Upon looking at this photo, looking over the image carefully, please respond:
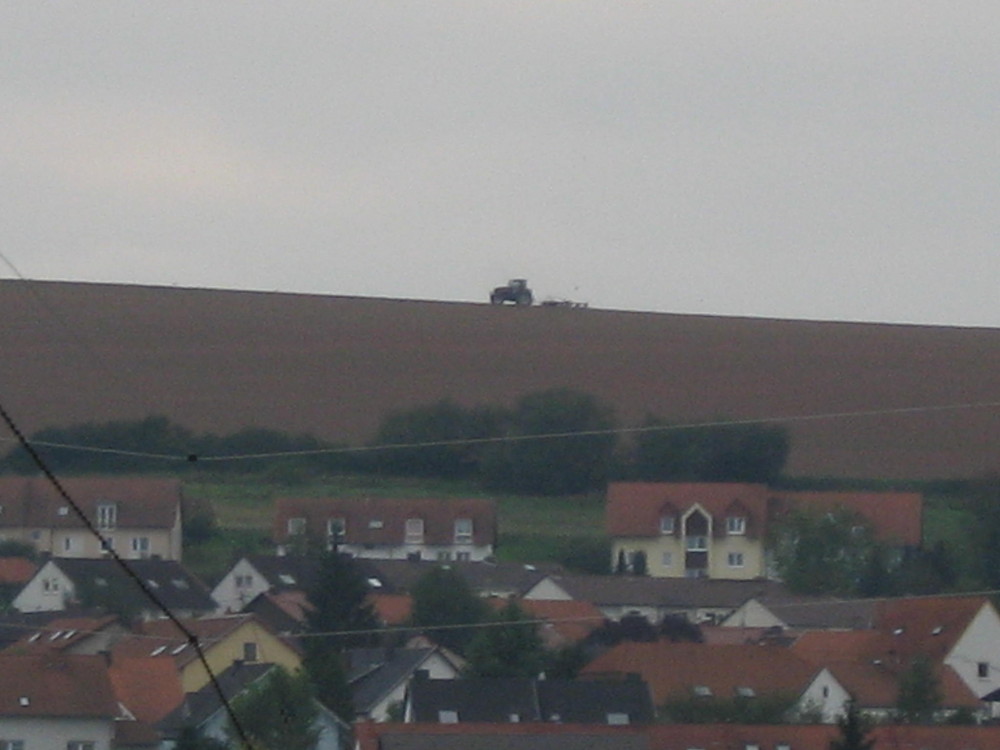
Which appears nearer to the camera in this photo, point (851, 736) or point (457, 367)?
point (851, 736)

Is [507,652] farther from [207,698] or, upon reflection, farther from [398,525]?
[398,525]

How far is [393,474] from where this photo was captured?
6381cm

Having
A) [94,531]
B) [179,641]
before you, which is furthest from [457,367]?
[94,531]

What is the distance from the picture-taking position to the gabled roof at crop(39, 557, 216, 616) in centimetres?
4334

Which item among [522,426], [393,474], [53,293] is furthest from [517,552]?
[53,293]

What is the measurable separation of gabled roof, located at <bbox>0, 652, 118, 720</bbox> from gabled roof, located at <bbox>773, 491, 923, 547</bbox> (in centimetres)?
2783

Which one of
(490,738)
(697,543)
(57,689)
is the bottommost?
(490,738)

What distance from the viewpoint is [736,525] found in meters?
58.0

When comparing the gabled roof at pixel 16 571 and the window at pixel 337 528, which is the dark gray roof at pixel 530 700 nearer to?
the gabled roof at pixel 16 571

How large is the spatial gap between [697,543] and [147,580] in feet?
62.9

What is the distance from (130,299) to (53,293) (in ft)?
6.69

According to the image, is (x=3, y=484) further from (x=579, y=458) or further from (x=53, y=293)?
(x=579, y=458)

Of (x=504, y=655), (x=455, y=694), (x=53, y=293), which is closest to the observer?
(x=455, y=694)

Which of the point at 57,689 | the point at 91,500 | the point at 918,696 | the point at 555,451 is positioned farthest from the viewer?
the point at 555,451
